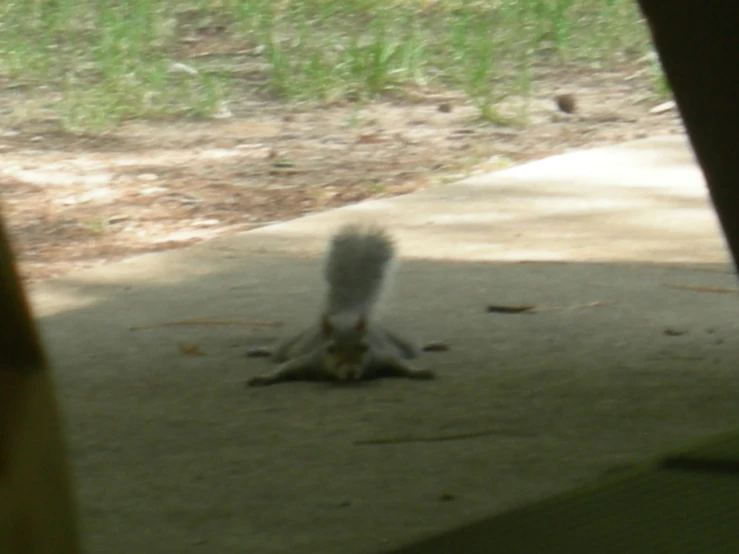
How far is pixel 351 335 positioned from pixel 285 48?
687cm

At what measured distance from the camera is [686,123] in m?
3.00

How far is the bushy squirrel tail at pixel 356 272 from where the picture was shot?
4.80 meters

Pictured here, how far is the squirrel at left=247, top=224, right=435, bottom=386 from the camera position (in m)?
4.51

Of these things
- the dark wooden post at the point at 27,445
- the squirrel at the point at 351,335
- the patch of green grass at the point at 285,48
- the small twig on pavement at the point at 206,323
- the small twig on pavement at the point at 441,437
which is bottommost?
the patch of green grass at the point at 285,48

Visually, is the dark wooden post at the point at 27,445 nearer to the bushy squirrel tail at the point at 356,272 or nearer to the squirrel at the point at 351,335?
the squirrel at the point at 351,335

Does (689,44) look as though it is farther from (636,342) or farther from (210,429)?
(636,342)

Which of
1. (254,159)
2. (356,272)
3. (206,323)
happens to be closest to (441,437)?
(356,272)

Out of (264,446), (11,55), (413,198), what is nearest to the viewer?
(264,446)

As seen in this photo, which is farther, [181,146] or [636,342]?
[181,146]

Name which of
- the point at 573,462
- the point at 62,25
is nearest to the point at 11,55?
the point at 62,25

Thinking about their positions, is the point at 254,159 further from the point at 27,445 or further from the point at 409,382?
the point at 27,445

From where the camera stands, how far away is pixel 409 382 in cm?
450

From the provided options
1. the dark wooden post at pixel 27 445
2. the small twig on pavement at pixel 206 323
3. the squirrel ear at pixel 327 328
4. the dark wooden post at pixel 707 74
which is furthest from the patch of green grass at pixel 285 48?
the dark wooden post at pixel 27 445

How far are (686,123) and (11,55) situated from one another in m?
8.51
